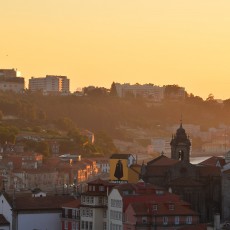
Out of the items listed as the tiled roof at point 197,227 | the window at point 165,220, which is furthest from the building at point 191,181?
the tiled roof at point 197,227

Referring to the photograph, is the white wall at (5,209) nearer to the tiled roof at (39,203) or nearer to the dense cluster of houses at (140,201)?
the dense cluster of houses at (140,201)

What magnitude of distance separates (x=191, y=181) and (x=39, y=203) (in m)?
8.13

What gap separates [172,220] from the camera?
53.4 meters

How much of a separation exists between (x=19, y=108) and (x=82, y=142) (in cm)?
2174

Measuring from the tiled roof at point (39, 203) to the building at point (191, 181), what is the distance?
Answer: 5.33 m

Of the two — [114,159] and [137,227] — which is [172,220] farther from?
[114,159]

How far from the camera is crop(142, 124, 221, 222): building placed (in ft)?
205

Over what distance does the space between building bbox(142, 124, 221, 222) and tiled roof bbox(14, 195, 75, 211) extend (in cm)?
533

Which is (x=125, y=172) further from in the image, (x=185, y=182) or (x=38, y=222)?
(x=38, y=222)

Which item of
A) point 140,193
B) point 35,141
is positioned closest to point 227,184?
point 140,193

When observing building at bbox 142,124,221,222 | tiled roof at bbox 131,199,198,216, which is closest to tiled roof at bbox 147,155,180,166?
building at bbox 142,124,221,222

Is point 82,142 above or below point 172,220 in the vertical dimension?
above

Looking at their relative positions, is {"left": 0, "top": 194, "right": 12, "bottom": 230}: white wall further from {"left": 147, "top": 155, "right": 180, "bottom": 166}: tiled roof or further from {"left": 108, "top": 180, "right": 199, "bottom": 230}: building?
{"left": 147, "top": 155, "right": 180, "bottom": 166}: tiled roof

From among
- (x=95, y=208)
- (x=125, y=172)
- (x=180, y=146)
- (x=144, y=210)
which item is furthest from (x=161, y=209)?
(x=180, y=146)
